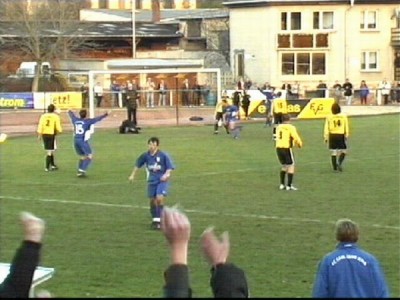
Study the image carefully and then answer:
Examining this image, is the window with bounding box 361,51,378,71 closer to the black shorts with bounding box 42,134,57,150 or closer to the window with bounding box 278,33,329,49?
the window with bounding box 278,33,329,49

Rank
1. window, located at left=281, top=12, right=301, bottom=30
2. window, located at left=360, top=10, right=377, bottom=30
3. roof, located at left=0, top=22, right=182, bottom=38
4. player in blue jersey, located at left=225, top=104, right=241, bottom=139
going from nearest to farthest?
player in blue jersey, located at left=225, top=104, right=241, bottom=139
window, located at left=360, top=10, right=377, bottom=30
window, located at left=281, top=12, right=301, bottom=30
roof, located at left=0, top=22, right=182, bottom=38

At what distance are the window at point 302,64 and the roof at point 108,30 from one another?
48.1ft

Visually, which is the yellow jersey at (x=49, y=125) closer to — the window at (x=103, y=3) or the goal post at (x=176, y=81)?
the goal post at (x=176, y=81)

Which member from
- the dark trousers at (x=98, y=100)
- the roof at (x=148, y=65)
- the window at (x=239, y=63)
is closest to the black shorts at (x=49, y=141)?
the dark trousers at (x=98, y=100)

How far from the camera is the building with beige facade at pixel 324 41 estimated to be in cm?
7550

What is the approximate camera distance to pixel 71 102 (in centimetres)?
5506

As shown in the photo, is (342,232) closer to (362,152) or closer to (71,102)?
(362,152)

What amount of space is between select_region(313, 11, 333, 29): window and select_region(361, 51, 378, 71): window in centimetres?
292

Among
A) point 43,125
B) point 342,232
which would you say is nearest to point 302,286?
point 342,232

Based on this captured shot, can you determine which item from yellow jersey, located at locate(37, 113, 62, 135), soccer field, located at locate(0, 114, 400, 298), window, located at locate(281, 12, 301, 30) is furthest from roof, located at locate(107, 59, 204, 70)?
yellow jersey, located at locate(37, 113, 62, 135)

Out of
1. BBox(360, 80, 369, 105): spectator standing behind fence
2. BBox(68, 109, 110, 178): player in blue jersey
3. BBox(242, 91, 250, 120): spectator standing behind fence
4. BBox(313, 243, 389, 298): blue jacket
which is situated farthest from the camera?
BBox(360, 80, 369, 105): spectator standing behind fence

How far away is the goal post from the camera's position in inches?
2090

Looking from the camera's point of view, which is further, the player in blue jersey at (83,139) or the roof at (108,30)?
the roof at (108,30)

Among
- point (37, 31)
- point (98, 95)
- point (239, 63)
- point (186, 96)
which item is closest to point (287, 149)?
point (98, 95)
